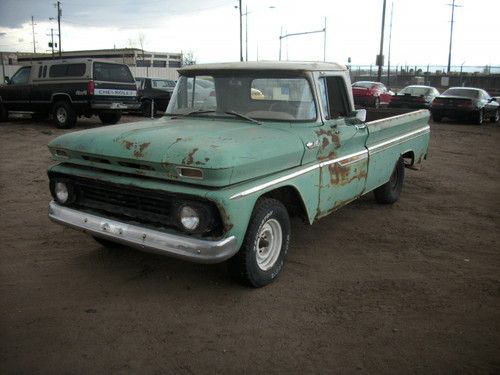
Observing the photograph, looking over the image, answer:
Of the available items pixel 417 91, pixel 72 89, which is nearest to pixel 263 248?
pixel 72 89

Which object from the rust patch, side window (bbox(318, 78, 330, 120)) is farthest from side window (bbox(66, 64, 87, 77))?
the rust patch

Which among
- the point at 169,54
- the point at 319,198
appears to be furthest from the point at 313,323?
the point at 169,54

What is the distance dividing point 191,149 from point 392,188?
3978mm

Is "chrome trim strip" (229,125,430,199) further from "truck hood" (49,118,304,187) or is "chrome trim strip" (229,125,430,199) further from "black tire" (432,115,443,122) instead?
"black tire" (432,115,443,122)

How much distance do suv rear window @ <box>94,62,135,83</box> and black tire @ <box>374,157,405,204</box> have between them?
9385 mm

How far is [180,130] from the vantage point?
381 cm

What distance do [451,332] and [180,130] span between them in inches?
100

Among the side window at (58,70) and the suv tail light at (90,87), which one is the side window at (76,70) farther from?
the suv tail light at (90,87)

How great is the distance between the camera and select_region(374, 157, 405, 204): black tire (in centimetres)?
626

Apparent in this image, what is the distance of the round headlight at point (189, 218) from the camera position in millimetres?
3250

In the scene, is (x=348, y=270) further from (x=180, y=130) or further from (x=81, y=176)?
(x=81, y=176)

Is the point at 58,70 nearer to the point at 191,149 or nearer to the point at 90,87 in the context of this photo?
the point at 90,87

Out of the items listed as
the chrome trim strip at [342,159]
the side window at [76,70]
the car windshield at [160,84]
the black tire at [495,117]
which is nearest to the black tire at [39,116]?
the side window at [76,70]

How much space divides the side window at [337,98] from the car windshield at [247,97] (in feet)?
1.31
